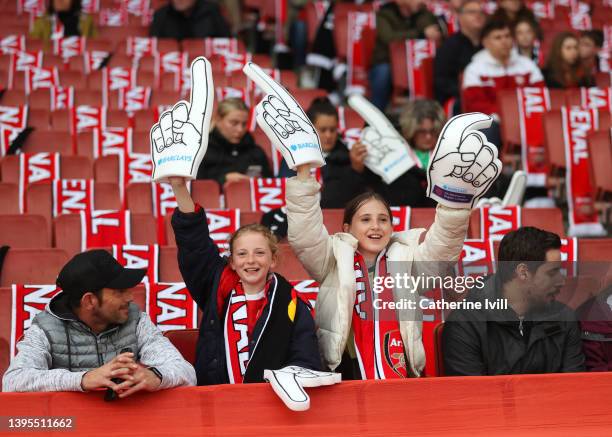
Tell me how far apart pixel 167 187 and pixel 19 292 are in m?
1.54

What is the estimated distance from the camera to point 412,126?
5.45 metres

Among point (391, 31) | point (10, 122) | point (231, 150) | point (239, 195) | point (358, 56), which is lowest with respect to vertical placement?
point (239, 195)

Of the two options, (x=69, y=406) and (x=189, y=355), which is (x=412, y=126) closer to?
(x=189, y=355)

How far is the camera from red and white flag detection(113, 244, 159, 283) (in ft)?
15.0

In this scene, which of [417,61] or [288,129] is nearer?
[288,129]

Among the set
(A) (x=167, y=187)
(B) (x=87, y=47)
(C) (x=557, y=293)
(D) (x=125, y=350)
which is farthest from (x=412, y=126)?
(B) (x=87, y=47)

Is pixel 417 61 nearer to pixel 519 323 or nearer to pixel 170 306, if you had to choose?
pixel 170 306

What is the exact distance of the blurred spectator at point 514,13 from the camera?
7.81 metres

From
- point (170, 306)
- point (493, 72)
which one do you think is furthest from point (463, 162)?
point (493, 72)

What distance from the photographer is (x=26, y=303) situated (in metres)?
4.14

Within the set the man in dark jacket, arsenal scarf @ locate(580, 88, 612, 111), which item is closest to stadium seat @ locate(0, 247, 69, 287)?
the man in dark jacket

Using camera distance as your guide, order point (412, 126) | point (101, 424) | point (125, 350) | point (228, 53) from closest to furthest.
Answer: point (101, 424)
point (125, 350)
point (412, 126)
point (228, 53)

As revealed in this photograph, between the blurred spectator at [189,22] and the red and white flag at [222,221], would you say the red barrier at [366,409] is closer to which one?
the red and white flag at [222,221]

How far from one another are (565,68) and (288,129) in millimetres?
4231
